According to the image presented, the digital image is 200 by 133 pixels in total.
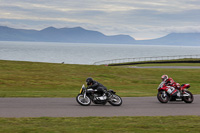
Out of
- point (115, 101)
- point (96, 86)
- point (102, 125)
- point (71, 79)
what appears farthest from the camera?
point (71, 79)

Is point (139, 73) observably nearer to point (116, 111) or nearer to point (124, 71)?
point (124, 71)

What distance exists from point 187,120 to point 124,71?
1133 inches

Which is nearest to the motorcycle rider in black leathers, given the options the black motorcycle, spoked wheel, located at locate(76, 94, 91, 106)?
the black motorcycle

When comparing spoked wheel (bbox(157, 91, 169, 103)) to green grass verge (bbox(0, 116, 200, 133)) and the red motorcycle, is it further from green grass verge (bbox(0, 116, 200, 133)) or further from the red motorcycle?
green grass verge (bbox(0, 116, 200, 133))

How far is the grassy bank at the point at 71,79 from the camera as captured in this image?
76.7 feet

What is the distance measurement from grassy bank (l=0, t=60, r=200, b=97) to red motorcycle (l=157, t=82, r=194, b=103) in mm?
4158

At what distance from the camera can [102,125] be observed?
957 centimetres

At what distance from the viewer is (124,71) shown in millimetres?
39500

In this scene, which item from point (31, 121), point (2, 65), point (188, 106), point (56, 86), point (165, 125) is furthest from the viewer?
point (2, 65)

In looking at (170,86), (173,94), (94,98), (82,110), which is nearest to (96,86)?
(94,98)

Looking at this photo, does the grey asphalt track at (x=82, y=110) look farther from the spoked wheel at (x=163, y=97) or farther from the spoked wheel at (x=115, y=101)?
the spoked wheel at (x=163, y=97)

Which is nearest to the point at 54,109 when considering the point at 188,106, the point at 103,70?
the point at 188,106

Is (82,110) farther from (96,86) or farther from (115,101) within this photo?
(115,101)

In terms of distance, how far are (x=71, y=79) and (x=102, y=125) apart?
71.3 feet
